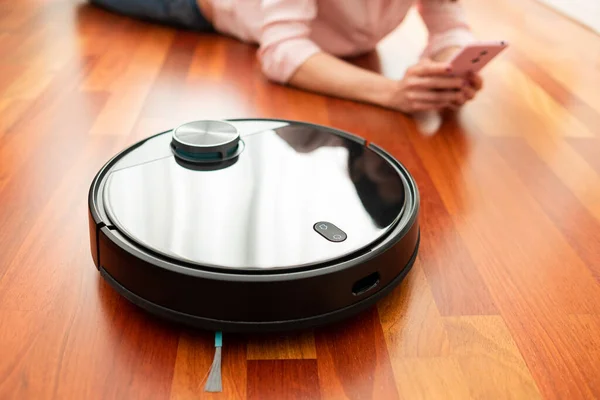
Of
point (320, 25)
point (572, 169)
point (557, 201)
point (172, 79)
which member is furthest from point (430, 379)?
point (320, 25)

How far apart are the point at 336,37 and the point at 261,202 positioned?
898mm

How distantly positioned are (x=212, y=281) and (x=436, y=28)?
1108 millimetres

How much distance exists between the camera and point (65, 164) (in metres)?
0.93

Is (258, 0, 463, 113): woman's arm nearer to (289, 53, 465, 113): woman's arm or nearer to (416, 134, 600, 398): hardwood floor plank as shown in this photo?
(289, 53, 465, 113): woman's arm

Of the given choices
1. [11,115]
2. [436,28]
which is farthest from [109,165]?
[436,28]

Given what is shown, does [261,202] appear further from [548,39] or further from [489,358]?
[548,39]

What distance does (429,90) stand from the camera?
118 cm

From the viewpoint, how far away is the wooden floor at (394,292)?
1.89ft

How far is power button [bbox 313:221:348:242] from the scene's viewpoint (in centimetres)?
62

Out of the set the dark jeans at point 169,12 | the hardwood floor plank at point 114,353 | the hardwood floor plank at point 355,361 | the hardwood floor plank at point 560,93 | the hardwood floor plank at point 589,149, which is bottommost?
the dark jeans at point 169,12

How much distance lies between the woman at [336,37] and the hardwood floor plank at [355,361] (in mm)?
631

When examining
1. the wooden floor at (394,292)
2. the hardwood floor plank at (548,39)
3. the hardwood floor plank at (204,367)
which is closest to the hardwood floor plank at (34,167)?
the wooden floor at (394,292)

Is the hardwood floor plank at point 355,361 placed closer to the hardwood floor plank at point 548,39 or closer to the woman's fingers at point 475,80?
the woman's fingers at point 475,80

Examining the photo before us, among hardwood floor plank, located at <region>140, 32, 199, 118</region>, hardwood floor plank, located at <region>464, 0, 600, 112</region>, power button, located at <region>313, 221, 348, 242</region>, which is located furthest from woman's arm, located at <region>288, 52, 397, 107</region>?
power button, located at <region>313, 221, 348, 242</region>
